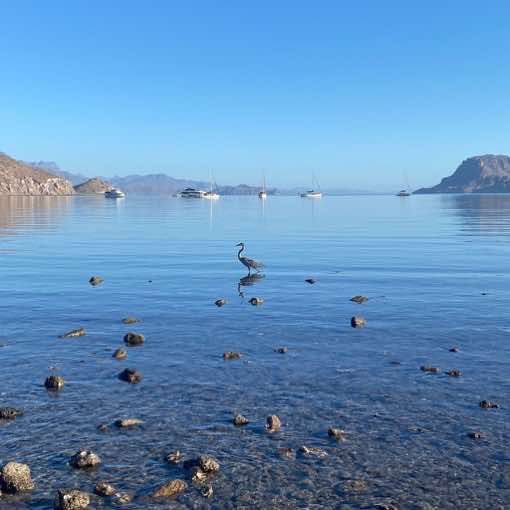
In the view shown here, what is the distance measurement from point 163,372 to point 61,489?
757cm

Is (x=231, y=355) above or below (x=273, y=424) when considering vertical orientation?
above

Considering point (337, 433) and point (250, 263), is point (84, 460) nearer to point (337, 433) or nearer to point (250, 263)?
point (337, 433)

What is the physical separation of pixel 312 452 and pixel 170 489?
3560 millimetres

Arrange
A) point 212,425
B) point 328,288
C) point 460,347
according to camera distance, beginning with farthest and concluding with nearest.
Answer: point 328,288
point 460,347
point 212,425

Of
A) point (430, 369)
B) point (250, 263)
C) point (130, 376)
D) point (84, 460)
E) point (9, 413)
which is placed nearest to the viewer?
point (84, 460)

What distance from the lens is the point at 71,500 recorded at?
10.4 meters

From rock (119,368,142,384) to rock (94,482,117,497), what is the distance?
632cm

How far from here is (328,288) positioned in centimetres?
3416

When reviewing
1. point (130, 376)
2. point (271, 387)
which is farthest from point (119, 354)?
point (271, 387)

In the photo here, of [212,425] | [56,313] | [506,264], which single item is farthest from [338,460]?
[506,264]

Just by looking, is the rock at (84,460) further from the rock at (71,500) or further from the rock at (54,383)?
the rock at (54,383)

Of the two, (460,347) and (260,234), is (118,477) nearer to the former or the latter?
(460,347)

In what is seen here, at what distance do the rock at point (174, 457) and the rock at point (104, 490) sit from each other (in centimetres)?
154

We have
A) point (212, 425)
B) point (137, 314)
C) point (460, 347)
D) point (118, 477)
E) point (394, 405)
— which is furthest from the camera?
point (137, 314)
